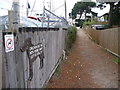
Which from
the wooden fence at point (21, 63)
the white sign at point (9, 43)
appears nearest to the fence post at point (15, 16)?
the wooden fence at point (21, 63)

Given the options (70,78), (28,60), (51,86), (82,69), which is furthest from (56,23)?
(28,60)

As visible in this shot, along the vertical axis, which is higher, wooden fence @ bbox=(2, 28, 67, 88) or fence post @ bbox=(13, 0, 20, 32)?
fence post @ bbox=(13, 0, 20, 32)

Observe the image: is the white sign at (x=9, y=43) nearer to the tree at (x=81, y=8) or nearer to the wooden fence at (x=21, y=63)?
the wooden fence at (x=21, y=63)

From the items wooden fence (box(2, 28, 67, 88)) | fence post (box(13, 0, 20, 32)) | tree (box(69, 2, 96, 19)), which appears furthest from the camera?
tree (box(69, 2, 96, 19))

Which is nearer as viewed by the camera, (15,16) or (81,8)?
(15,16)

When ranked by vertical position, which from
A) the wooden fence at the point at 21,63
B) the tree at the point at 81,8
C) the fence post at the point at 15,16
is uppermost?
the tree at the point at 81,8

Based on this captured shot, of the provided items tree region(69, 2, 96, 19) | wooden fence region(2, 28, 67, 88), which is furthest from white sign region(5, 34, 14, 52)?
tree region(69, 2, 96, 19)

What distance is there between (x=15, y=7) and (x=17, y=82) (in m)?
1.30

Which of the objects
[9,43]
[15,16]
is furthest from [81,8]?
[9,43]

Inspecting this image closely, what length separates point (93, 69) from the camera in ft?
22.6

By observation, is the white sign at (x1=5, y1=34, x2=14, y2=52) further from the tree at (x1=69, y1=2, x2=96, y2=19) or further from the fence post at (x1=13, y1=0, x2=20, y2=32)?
the tree at (x1=69, y1=2, x2=96, y2=19)

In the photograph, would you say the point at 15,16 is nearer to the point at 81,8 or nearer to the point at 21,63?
the point at 21,63

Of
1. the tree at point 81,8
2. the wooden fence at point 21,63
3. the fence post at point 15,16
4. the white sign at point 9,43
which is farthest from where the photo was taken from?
the tree at point 81,8

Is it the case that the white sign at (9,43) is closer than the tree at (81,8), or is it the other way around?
the white sign at (9,43)
